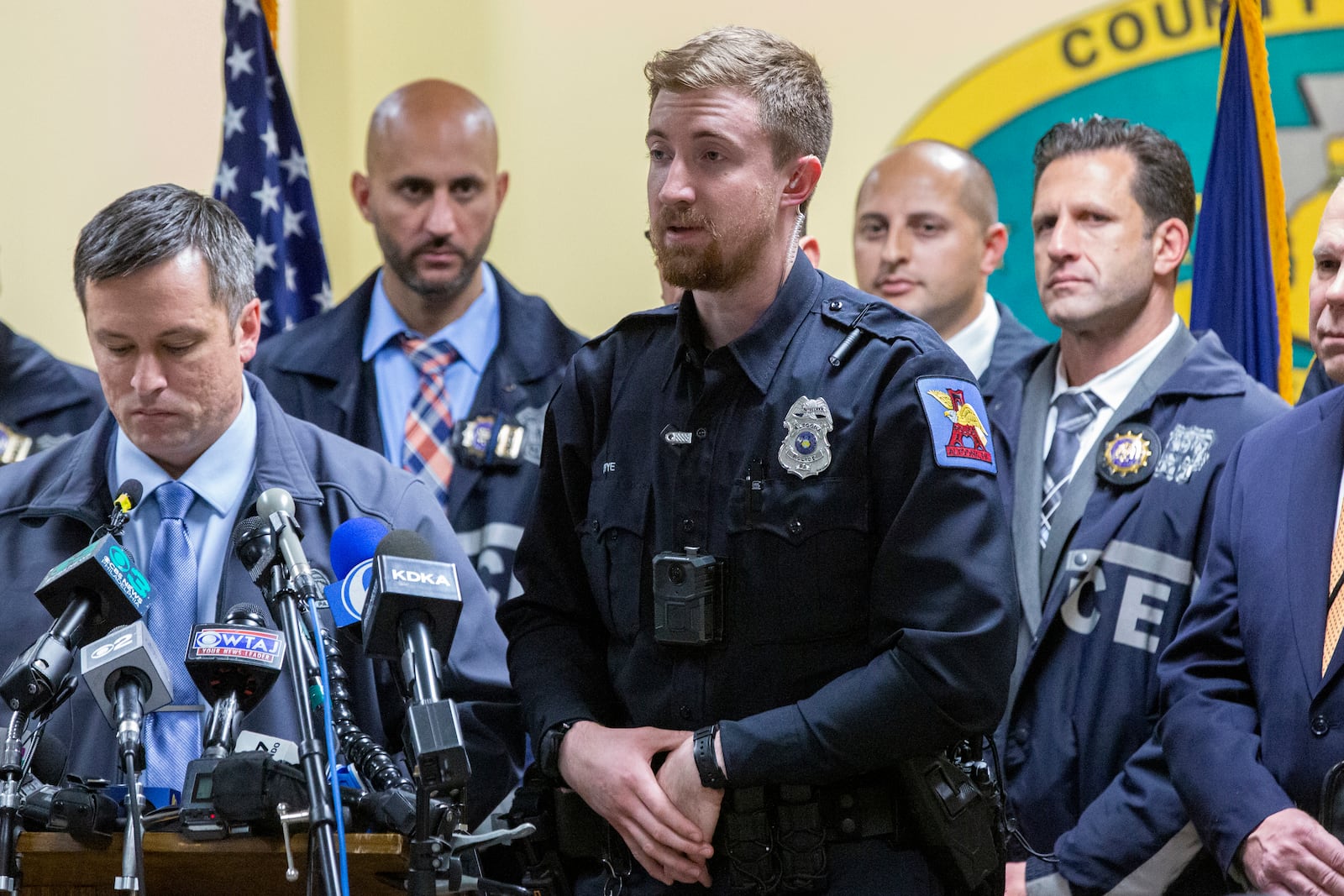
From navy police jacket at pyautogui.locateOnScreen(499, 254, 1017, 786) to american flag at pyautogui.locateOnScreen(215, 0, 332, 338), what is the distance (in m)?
2.35

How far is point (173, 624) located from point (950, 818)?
127 centimetres

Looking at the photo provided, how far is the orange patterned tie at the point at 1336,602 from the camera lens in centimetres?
242

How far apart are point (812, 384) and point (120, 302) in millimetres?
1165

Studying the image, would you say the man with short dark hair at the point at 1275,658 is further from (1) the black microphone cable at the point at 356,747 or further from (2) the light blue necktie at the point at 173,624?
(2) the light blue necktie at the point at 173,624

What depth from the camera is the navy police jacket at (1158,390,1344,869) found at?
2412mm

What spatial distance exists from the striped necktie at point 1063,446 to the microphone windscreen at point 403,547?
166 centimetres

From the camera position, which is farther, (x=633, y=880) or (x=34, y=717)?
(x=633, y=880)

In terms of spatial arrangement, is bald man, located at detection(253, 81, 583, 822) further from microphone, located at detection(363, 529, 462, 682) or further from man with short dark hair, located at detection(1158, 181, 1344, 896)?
microphone, located at detection(363, 529, 462, 682)

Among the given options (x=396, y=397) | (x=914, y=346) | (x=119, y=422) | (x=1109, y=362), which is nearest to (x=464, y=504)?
(x=396, y=397)

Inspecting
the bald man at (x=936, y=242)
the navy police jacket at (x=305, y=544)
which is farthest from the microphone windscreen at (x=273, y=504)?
the bald man at (x=936, y=242)

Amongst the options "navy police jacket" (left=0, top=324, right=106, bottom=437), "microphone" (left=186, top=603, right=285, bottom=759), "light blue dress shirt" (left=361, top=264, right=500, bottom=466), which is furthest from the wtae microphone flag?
"navy police jacket" (left=0, top=324, right=106, bottom=437)

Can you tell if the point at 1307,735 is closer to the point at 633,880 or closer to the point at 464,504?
the point at 633,880

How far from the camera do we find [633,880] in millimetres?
2297

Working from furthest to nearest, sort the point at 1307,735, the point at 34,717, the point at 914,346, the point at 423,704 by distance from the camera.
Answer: the point at 1307,735, the point at 914,346, the point at 34,717, the point at 423,704
